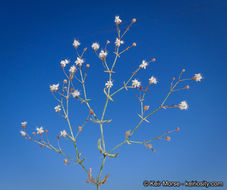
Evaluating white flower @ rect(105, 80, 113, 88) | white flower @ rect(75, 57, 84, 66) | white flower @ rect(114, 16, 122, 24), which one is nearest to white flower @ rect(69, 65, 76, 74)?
white flower @ rect(75, 57, 84, 66)

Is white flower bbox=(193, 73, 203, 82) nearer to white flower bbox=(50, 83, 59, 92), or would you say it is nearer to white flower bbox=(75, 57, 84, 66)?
white flower bbox=(75, 57, 84, 66)

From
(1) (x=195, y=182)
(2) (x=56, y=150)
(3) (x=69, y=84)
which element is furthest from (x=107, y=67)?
(1) (x=195, y=182)

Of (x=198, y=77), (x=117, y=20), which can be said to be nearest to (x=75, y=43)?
Answer: (x=117, y=20)

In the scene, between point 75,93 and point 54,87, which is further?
point 54,87

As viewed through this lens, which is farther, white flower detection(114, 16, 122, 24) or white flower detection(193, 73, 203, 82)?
white flower detection(114, 16, 122, 24)

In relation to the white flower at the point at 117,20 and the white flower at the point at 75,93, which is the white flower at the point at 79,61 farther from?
the white flower at the point at 117,20

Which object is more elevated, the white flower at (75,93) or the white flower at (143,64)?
the white flower at (143,64)

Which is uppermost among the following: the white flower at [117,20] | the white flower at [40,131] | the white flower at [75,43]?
the white flower at [117,20]

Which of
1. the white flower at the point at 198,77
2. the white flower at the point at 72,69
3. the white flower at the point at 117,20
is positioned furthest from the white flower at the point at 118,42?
the white flower at the point at 198,77

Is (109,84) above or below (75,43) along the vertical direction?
below

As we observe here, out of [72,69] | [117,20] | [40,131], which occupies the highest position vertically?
[117,20]

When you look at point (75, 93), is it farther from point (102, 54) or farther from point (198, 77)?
point (198, 77)
